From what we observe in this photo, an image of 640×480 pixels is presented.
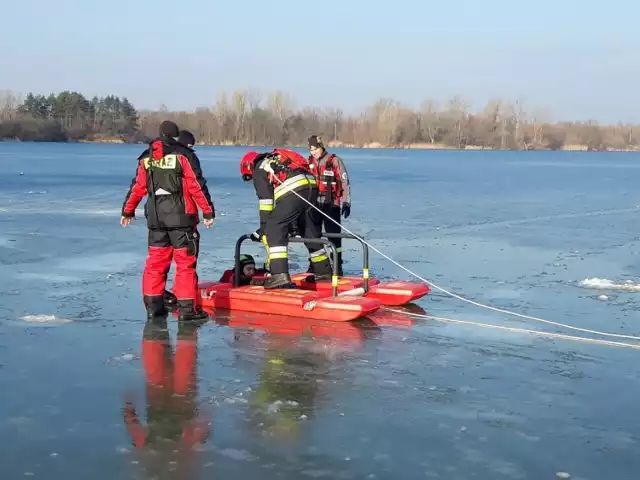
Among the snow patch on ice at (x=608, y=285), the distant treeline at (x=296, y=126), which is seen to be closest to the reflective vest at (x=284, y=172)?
the snow patch on ice at (x=608, y=285)

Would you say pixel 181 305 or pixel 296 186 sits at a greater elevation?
pixel 296 186

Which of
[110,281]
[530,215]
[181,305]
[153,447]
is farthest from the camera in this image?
[530,215]

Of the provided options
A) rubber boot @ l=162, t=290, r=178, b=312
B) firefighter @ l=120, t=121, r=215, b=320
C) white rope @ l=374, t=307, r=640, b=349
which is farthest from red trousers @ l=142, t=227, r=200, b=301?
white rope @ l=374, t=307, r=640, b=349

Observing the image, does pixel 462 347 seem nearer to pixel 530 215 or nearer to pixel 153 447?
pixel 153 447

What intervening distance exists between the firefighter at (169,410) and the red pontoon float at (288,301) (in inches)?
45.1

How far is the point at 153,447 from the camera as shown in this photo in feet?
13.7

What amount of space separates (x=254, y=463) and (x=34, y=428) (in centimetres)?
126

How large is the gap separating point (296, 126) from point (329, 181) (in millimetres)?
109365

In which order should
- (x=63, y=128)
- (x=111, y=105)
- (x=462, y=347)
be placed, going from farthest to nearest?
(x=111, y=105)
(x=63, y=128)
(x=462, y=347)

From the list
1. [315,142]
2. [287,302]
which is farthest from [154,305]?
[315,142]

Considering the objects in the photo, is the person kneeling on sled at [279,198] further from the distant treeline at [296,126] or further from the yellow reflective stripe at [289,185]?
the distant treeline at [296,126]

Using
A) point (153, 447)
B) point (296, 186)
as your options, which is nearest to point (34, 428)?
point (153, 447)

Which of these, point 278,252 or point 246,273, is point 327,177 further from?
point 278,252

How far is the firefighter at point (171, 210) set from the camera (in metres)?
7.12
